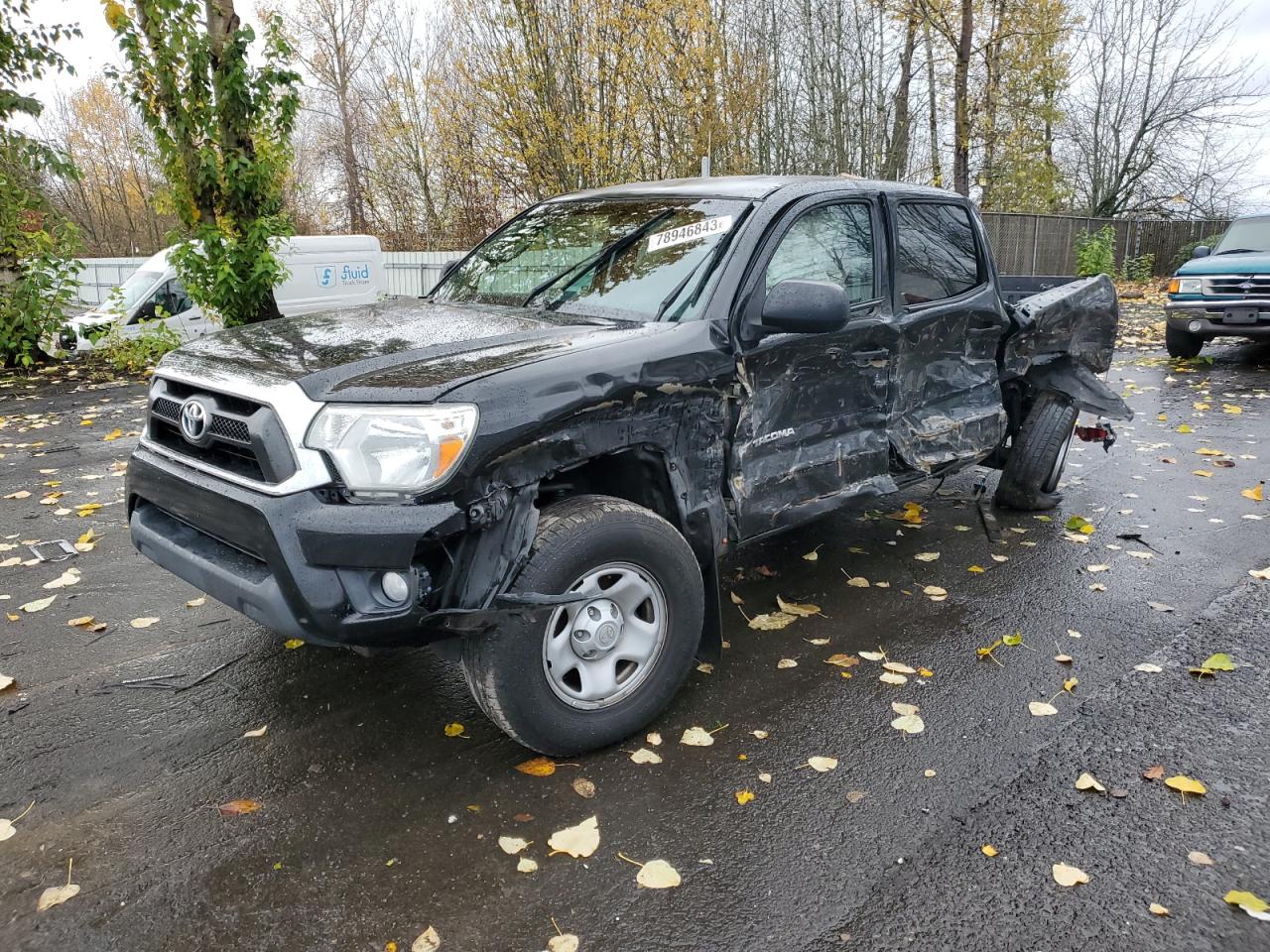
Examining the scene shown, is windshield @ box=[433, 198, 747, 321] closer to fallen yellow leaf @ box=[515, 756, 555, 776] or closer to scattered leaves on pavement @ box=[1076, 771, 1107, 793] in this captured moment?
fallen yellow leaf @ box=[515, 756, 555, 776]

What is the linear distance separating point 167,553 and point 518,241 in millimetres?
2254

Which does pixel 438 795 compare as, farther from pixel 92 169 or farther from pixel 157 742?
pixel 92 169

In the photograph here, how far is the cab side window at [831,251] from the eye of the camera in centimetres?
A: 379

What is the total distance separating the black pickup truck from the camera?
2.64 m

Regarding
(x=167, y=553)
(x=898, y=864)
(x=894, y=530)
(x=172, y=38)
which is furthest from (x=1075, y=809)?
(x=172, y=38)

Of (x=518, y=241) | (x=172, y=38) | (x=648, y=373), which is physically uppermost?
(x=172, y=38)

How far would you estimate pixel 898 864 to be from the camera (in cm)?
258

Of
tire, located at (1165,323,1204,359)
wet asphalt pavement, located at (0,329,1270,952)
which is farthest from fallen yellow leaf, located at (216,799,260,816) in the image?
tire, located at (1165,323,1204,359)

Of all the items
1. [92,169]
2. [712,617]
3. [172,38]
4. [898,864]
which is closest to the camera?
[898,864]

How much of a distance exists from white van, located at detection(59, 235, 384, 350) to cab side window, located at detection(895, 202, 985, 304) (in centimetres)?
944

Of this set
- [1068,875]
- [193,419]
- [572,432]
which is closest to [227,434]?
[193,419]

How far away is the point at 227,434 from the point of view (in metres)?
2.90

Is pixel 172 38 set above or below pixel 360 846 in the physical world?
above

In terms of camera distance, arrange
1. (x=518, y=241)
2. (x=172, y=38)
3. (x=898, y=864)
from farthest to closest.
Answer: (x=172, y=38), (x=518, y=241), (x=898, y=864)
